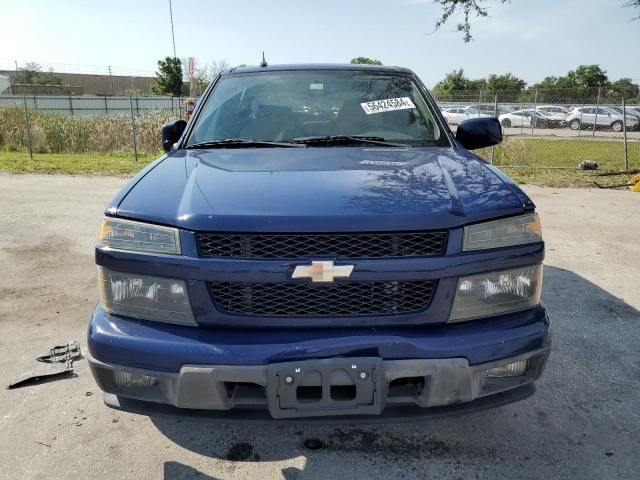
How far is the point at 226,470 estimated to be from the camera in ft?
7.75

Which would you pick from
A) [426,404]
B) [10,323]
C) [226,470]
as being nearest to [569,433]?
[426,404]

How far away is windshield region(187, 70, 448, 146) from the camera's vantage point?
3.20 meters

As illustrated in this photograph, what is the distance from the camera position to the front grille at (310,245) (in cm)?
201

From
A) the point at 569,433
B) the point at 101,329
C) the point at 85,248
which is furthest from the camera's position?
the point at 85,248

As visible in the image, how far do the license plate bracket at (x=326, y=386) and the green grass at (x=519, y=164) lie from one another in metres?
9.21

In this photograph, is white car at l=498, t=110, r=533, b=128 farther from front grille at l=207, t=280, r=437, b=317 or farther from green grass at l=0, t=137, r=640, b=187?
front grille at l=207, t=280, r=437, b=317

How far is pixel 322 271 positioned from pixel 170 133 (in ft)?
7.01

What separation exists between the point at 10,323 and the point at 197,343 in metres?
2.64

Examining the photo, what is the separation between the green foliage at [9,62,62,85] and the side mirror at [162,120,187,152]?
81068 millimetres

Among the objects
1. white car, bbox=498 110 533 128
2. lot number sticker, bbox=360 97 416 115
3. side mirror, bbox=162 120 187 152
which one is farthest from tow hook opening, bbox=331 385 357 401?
white car, bbox=498 110 533 128

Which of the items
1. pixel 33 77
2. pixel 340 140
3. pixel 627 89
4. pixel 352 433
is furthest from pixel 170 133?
pixel 33 77

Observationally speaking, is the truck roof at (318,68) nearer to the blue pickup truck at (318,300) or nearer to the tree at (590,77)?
the blue pickup truck at (318,300)

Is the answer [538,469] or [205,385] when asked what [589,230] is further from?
[205,385]

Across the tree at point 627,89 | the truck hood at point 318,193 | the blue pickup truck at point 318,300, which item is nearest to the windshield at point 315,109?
the truck hood at point 318,193
